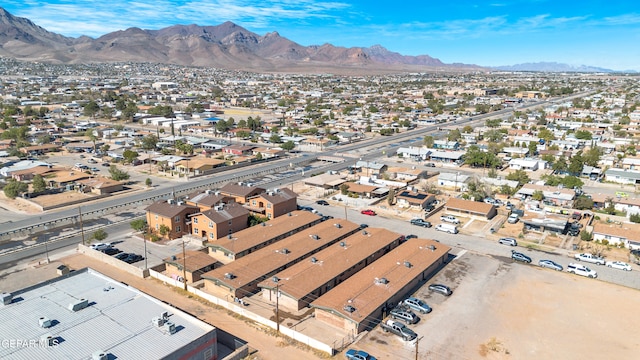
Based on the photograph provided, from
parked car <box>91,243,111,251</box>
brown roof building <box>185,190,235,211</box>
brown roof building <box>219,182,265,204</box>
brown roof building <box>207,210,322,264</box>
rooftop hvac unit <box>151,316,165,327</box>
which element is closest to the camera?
rooftop hvac unit <box>151,316,165,327</box>

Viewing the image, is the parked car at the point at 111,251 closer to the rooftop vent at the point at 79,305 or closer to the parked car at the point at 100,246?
the parked car at the point at 100,246

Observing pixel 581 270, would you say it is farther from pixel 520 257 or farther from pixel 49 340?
pixel 49 340

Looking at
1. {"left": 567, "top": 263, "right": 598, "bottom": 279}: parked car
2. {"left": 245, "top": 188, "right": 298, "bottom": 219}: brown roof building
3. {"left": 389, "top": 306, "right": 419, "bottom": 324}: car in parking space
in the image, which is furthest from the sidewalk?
{"left": 567, "top": 263, "right": 598, "bottom": 279}: parked car

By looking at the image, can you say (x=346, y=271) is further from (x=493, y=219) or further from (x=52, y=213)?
(x=52, y=213)

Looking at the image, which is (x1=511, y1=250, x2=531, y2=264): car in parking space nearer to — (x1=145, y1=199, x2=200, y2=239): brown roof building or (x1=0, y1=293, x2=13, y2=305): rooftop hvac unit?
(x1=145, y1=199, x2=200, y2=239): brown roof building

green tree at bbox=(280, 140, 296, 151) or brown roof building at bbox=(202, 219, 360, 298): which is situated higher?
green tree at bbox=(280, 140, 296, 151)

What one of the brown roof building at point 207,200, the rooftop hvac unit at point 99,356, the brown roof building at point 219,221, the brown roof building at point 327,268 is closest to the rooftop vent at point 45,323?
the rooftop hvac unit at point 99,356

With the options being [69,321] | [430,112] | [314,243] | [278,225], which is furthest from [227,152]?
[430,112]
